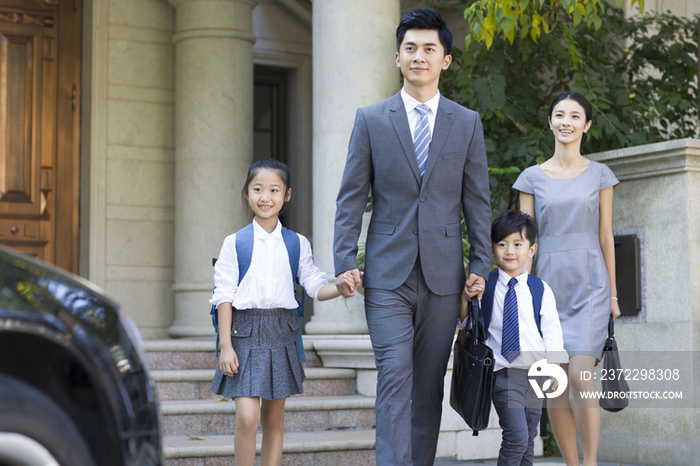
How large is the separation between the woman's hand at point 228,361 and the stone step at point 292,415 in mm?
1703

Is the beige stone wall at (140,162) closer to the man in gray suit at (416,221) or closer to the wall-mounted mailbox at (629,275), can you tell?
the wall-mounted mailbox at (629,275)

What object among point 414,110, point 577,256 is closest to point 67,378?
point 414,110

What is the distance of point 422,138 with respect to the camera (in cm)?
376

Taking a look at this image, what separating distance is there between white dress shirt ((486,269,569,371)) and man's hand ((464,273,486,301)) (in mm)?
269

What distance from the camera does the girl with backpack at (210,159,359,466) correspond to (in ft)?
12.5

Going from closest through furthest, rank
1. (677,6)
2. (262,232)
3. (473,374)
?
(473,374)
(262,232)
(677,6)

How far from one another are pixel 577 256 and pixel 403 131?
119 centimetres

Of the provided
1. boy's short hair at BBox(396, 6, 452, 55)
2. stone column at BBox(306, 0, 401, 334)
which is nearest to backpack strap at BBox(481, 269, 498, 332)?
boy's short hair at BBox(396, 6, 452, 55)

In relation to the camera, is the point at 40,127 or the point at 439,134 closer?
the point at 439,134

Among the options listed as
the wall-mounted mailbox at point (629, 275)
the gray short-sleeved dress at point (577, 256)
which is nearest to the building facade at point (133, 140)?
the wall-mounted mailbox at point (629, 275)

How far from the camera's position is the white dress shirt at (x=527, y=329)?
3.90 metres

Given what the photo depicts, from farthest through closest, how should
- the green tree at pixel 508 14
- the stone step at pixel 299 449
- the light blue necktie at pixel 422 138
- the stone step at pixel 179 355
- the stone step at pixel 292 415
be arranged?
the stone step at pixel 179 355
the green tree at pixel 508 14
the stone step at pixel 292 415
the stone step at pixel 299 449
the light blue necktie at pixel 422 138

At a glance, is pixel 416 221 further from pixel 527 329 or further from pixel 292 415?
pixel 292 415

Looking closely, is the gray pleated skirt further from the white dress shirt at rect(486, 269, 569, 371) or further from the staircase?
the staircase
